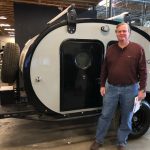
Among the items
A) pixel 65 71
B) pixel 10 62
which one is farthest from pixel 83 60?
pixel 10 62

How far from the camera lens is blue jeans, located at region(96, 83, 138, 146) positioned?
330 centimetres

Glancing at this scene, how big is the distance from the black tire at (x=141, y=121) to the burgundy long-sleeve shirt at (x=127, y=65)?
0.83 m

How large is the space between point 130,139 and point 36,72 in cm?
188

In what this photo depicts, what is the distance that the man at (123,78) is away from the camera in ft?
10.5

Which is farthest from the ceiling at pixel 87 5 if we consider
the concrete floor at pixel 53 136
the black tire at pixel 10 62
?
the concrete floor at pixel 53 136

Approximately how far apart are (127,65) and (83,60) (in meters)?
0.75

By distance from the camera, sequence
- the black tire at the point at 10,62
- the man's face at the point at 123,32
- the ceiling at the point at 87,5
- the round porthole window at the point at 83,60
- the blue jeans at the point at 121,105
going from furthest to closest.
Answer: the ceiling at the point at 87,5 → the black tire at the point at 10,62 → the round porthole window at the point at 83,60 → the blue jeans at the point at 121,105 → the man's face at the point at 123,32

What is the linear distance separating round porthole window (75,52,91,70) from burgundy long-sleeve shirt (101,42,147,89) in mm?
470

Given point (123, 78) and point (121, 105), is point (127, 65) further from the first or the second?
point (121, 105)

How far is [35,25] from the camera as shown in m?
7.59

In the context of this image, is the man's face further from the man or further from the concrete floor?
the concrete floor

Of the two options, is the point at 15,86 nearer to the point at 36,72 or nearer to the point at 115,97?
the point at 36,72

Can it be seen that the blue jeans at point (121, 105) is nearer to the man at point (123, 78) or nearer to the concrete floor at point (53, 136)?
the man at point (123, 78)

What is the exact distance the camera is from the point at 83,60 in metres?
3.70
